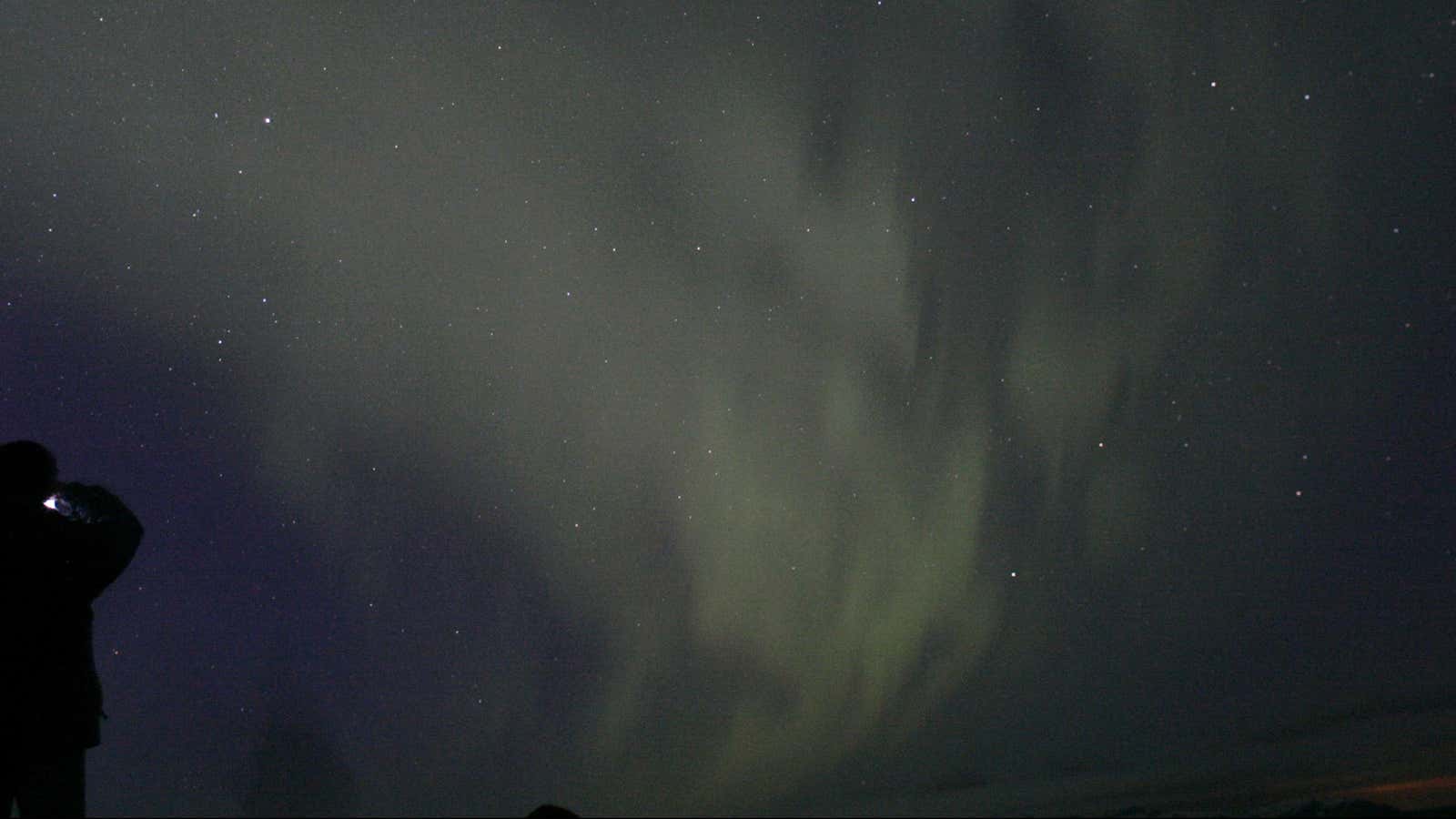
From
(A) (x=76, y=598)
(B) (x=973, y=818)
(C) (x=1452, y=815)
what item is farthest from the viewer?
(B) (x=973, y=818)

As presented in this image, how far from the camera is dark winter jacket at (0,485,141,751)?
8.13 feet

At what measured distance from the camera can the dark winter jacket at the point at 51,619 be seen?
2.48 metres

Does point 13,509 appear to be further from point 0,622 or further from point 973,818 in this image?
point 973,818

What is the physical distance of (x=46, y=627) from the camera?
2.58 m

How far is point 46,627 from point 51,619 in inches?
1.0

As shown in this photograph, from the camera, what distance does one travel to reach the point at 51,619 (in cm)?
260

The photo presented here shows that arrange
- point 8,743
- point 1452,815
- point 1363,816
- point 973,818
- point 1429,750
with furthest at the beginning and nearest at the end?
point 973,818, point 1363,816, point 1429,750, point 1452,815, point 8,743

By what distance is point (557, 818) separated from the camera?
2727mm

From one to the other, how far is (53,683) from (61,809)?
389 mm

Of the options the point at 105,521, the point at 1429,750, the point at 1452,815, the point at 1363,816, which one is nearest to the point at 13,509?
the point at 105,521

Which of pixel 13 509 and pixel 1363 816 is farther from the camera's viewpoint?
pixel 1363 816

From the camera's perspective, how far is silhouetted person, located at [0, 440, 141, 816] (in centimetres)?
248

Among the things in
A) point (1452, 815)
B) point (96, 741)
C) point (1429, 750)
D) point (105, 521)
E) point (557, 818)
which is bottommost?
point (1429, 750)

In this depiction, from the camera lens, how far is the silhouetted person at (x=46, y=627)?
2.48 metres
